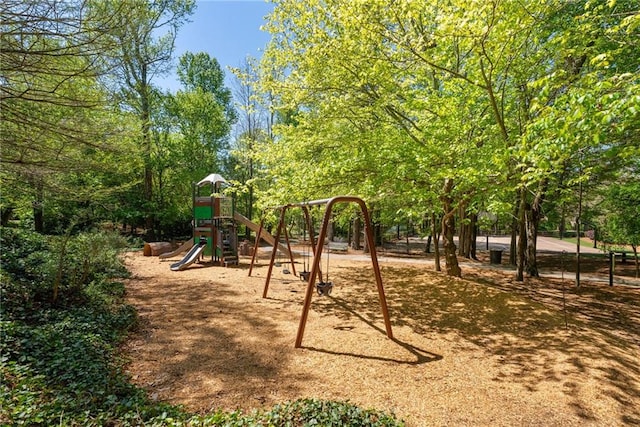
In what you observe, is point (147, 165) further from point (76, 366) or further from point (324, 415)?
point (324, 415)

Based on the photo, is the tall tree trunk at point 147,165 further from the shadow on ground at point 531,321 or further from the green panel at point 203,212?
the shadow on ground at point 531,321

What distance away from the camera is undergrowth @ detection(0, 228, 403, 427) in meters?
2.65

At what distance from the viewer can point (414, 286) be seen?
9.17 m

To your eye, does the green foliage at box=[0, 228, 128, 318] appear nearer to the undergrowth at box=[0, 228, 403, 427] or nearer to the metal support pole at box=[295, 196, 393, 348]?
the undergrowth at box=[0, 228, 403, 427]

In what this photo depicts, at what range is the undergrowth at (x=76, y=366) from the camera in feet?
8.71

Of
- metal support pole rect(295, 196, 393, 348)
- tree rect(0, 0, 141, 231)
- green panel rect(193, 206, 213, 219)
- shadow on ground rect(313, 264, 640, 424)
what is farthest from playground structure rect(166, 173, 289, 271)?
metal support pole rect(295, 196, 393, 348)

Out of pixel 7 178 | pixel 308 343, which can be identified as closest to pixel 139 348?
pixel 308 343

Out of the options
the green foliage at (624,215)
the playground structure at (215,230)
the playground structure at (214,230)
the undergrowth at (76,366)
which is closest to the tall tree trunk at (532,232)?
the green foliage at (624,215)

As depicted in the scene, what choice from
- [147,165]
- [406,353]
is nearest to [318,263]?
[406,353]

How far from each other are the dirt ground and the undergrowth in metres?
0.38

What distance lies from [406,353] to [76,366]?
4.24m

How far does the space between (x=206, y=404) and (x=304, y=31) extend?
8.11 m

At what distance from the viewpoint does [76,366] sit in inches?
135

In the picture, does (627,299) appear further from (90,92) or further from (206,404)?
(90,92)
